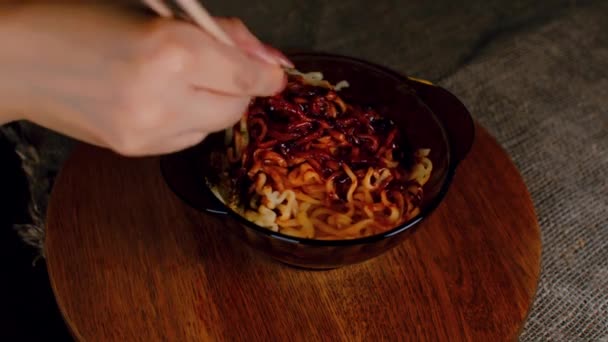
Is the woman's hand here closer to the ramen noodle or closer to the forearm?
the forearm

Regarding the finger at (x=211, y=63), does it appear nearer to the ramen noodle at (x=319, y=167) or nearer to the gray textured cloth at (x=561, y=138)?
the ramen noodle at (x=319, y=167)

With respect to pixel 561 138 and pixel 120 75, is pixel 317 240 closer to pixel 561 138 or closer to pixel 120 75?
pixel 120 75

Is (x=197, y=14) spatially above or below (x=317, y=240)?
above

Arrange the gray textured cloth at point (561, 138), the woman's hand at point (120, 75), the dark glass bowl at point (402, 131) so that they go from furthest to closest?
the gray textured cloth at point (561, 138), the dark glass bowl at point (402, 131), the woman's hand at point (120, 75)

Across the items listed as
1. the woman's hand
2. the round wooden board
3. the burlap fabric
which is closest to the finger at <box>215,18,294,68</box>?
the woman's hand

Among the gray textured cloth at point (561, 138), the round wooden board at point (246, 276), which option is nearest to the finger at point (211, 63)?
the round wooden board at point (246, 276)

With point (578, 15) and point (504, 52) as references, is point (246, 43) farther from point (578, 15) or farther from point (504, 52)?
point (578, 15)

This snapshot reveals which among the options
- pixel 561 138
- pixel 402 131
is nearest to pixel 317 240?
pixel 402 131
